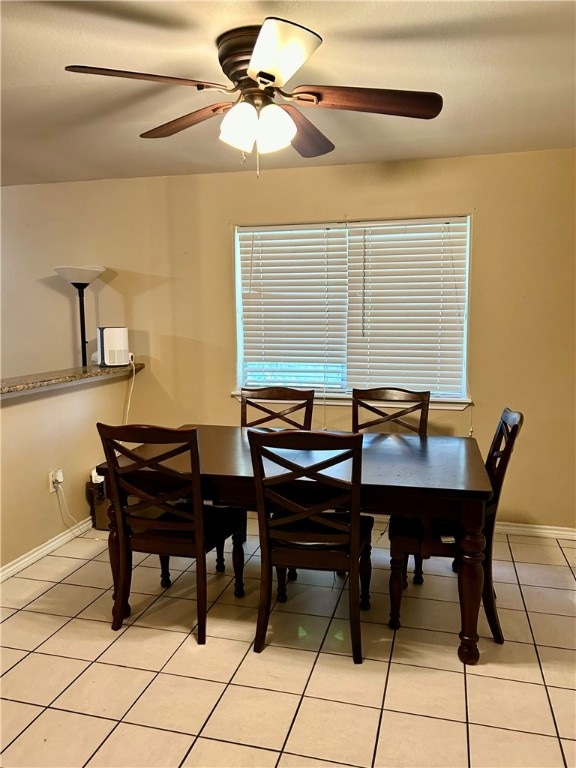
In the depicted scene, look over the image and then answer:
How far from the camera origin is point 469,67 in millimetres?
2098

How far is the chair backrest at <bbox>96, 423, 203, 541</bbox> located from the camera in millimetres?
2107

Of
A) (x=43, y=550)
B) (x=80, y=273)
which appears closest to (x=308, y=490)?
(x=43, y=550)

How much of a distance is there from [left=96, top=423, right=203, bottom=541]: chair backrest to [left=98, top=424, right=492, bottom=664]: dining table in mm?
89

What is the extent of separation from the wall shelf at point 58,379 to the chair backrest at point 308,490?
1.41 m

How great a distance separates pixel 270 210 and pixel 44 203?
1681mm

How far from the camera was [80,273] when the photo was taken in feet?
11.5

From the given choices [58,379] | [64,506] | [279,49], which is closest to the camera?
[279,49]

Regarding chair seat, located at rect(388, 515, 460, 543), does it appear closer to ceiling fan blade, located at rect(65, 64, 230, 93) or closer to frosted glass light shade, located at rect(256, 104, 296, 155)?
frosted glass light shade, located at rect(256, 104, 296, 155)

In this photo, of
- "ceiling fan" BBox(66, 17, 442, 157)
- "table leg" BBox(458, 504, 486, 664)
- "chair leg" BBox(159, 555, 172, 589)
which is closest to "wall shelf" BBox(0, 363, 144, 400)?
"chair leg" BBox(159, 555, 172, 589)

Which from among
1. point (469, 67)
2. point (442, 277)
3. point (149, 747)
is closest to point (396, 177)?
point (442, 277)

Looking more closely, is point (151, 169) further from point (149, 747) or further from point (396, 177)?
point (149, 747)

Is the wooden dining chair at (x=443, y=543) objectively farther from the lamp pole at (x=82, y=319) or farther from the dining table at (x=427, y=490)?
the lamp pole at (x=82, y=319)

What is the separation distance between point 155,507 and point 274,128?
5.09 feet

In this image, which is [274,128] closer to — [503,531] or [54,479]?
[54,479]
